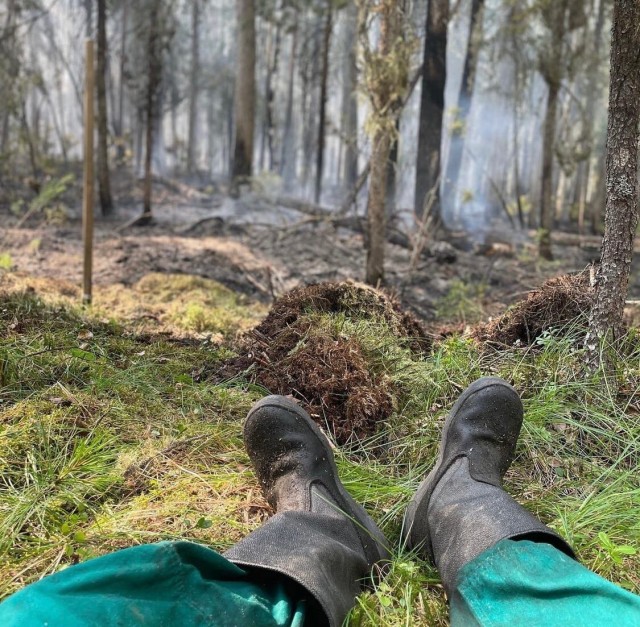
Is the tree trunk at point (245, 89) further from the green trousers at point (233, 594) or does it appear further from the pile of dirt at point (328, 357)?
the green trousers at point (233, 594)

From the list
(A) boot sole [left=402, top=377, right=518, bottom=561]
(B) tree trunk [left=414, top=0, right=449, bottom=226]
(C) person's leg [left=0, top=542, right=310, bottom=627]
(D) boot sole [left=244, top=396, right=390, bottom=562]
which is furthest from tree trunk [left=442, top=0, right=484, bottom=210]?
(C) person's leg [left=0, top=542, right=310, bottom=627]

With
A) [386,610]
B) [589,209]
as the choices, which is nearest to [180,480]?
[386,610]

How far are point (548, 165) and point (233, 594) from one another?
888 cm

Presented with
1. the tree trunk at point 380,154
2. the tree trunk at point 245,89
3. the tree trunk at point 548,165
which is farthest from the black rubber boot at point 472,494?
the tree trunk at point 245,89

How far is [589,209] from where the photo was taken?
709 inches

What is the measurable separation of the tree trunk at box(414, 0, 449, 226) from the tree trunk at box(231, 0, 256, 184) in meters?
4.27

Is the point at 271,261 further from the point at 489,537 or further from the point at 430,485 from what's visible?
the point at 489,537

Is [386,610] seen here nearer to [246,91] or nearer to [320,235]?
[320,235]

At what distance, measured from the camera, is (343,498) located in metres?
1.65

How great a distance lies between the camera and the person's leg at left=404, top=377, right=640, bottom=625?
1.03 metres

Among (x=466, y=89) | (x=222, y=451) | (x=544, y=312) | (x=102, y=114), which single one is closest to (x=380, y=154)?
(x=544, y=312)

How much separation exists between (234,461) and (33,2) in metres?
17.9

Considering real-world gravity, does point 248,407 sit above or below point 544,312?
below

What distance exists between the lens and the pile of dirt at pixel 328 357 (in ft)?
7.44
